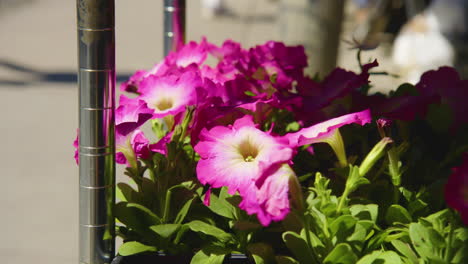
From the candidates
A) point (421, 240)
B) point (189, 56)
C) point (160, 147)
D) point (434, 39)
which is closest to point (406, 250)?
point (421, 240)

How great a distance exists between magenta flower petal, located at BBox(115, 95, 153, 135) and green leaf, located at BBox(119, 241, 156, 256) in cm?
20

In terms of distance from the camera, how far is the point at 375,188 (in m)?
1.36

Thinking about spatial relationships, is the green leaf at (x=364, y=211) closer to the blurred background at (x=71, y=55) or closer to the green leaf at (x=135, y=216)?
the green leaf at (x=135, y=216)

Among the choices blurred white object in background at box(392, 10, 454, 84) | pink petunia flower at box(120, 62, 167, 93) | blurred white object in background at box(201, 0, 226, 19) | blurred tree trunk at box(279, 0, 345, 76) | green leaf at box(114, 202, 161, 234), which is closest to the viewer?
green leaf at box(114, 202, 161, 234)

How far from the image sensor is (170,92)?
4.81ft

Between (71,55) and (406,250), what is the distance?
5273 millimetres

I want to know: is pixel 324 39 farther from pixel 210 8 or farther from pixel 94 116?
pixel 210 8

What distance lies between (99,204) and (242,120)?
272 mm

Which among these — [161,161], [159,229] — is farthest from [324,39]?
[159,229]

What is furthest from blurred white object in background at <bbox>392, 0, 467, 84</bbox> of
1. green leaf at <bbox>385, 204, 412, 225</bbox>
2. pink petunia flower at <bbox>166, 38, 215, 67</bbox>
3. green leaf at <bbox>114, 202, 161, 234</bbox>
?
green leaf at <bbox>114, 202, 161, 234</bbox>

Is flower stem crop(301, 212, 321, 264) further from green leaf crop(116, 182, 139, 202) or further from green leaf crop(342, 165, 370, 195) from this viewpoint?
green leaf crop(116, 182, 139, 202)

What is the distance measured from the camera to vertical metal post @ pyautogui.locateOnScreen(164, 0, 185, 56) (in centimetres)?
196

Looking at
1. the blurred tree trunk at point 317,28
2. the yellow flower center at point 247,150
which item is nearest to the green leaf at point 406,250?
the yellow flower center at point 247,150

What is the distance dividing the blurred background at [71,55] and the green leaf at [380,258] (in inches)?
27.5
